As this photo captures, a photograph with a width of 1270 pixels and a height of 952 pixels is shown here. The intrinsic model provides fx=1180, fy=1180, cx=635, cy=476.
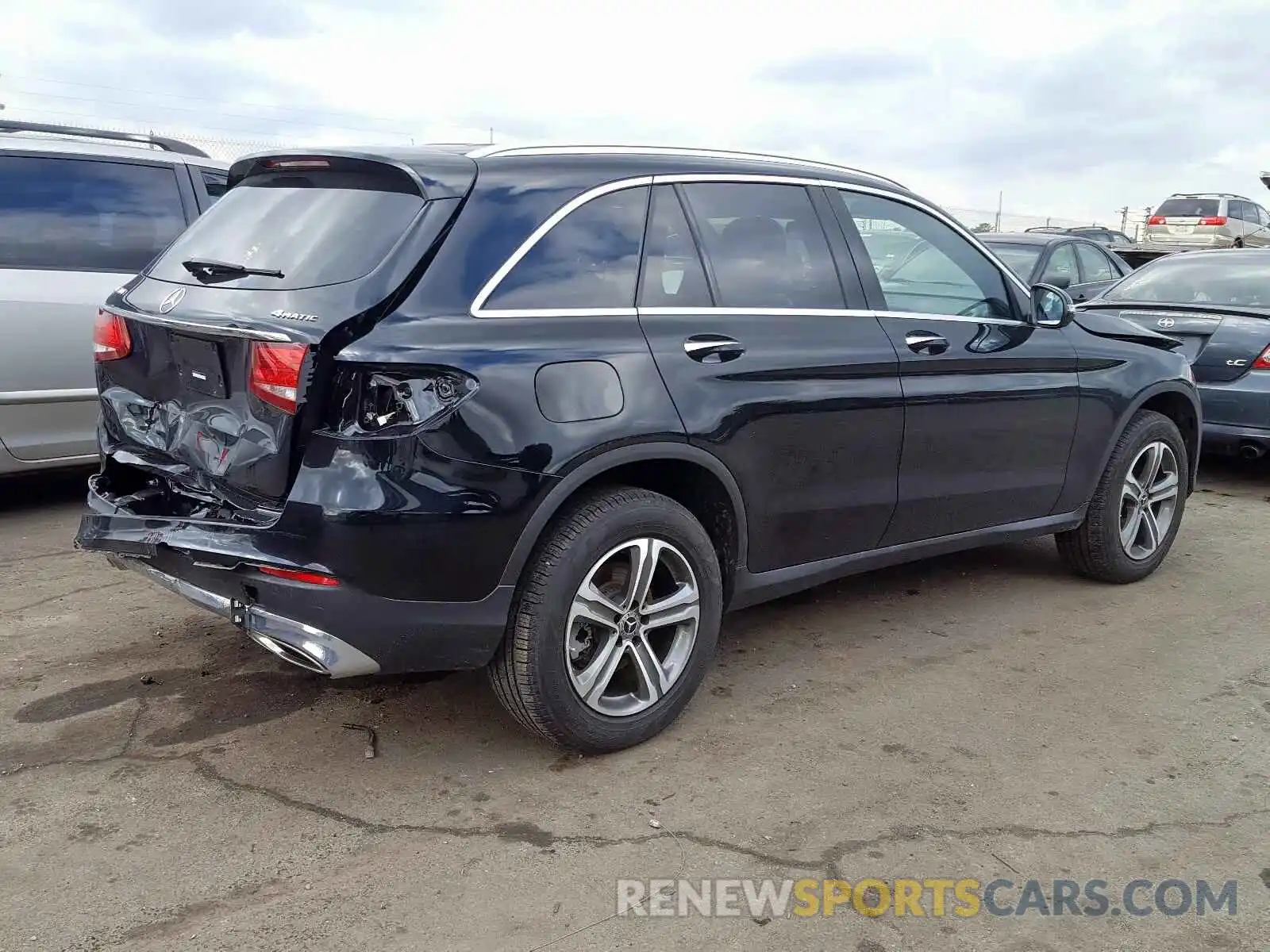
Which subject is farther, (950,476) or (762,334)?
(950,476)

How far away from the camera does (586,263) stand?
352cm

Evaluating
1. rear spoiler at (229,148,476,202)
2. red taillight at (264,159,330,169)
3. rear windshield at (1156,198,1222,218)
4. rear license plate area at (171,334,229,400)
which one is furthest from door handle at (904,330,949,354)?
rear windshield at (1156,198,1222,218)

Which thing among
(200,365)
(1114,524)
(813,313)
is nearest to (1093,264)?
(1114,524)

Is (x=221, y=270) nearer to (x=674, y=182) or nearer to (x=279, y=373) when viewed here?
(x=279, y=373)

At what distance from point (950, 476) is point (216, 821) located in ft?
9.35

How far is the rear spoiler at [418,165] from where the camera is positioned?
332 cm

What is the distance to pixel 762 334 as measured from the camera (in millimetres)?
3842

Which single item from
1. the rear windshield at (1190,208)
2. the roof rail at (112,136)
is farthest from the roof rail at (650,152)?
the rear windshield at (1190,208)

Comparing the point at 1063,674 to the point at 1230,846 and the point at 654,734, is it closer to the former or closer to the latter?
the point at 1230,846

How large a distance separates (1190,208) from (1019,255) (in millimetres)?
18544

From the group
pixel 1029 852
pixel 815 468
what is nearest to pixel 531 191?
pixel 815 468
